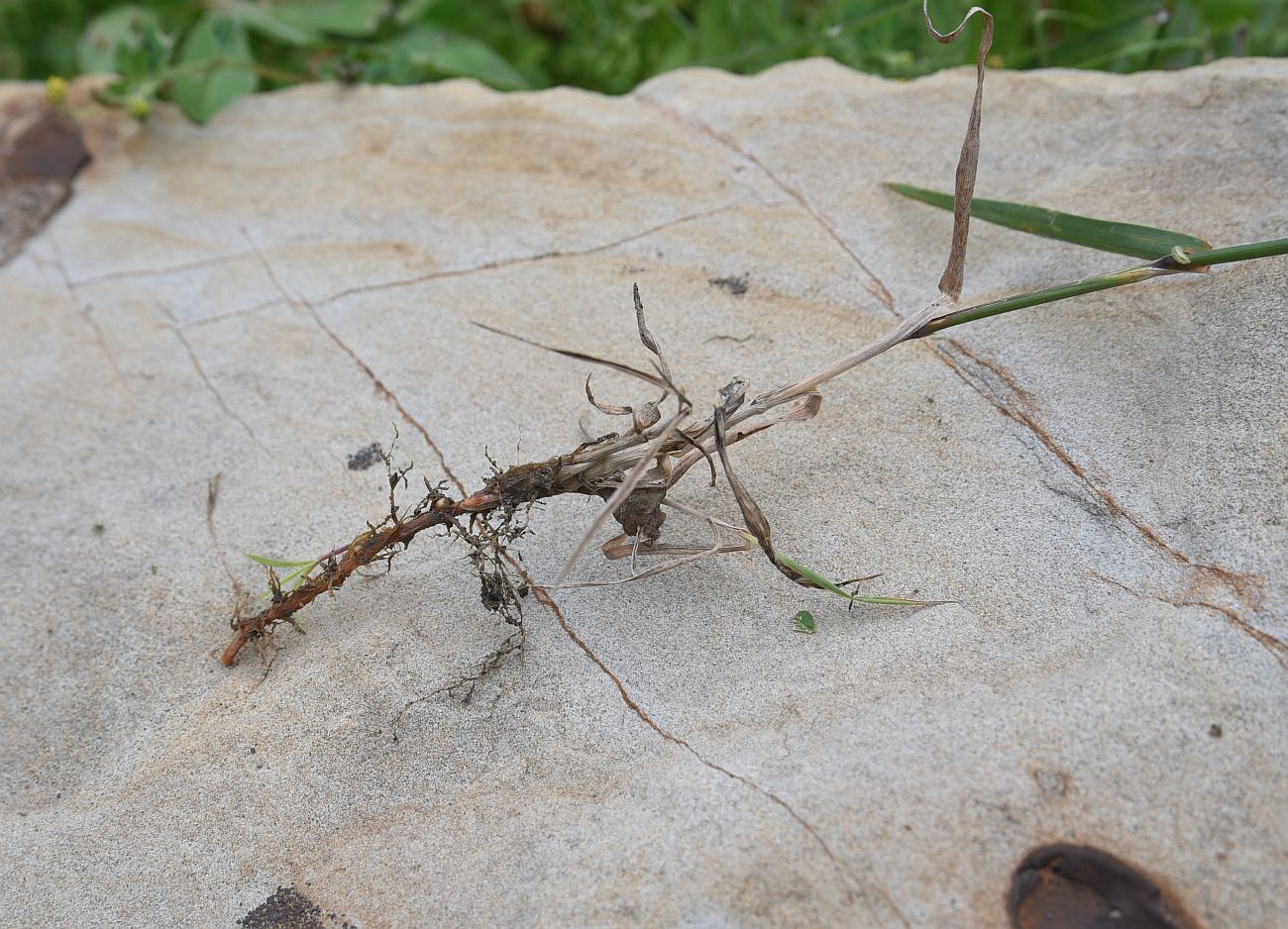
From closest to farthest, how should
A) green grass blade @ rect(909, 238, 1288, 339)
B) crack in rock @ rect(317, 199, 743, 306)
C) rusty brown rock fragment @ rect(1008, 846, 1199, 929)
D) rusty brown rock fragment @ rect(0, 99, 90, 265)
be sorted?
rusty brown rock fragment @ rect(1008, 846, 1199, 929)
green grass blade @ rect(909, 238, 1288, 339)
crack in rock @ rect(317, 199, 743, 306)
rusty brown rock fragment @ rect(0, 99, 90, 265)

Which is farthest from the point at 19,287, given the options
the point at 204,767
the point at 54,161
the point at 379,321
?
the point at 204,767

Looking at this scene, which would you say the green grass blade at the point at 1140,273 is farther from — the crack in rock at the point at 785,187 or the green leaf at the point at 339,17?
the green leaf at the point at 339,17

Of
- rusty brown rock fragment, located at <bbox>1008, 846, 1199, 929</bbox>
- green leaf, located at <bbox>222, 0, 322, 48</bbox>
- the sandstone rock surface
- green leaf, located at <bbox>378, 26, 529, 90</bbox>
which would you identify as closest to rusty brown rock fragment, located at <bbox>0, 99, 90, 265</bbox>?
the sandstone rock surface

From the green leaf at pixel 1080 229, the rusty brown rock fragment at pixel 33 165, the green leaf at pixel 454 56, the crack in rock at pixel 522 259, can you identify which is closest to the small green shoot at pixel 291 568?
Result: the crack in rock at pixel 522 259

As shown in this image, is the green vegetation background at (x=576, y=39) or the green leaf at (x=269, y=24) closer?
the green vegetation background at (x=576, y=39)

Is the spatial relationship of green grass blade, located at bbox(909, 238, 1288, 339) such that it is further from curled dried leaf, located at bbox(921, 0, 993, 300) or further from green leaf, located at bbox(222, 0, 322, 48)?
green leaf, located at bbox(222, 0, 322, 48)

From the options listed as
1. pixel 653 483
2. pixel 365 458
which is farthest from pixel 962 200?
pixel 365 458

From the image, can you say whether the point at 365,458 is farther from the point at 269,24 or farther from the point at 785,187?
the point at 269,24
